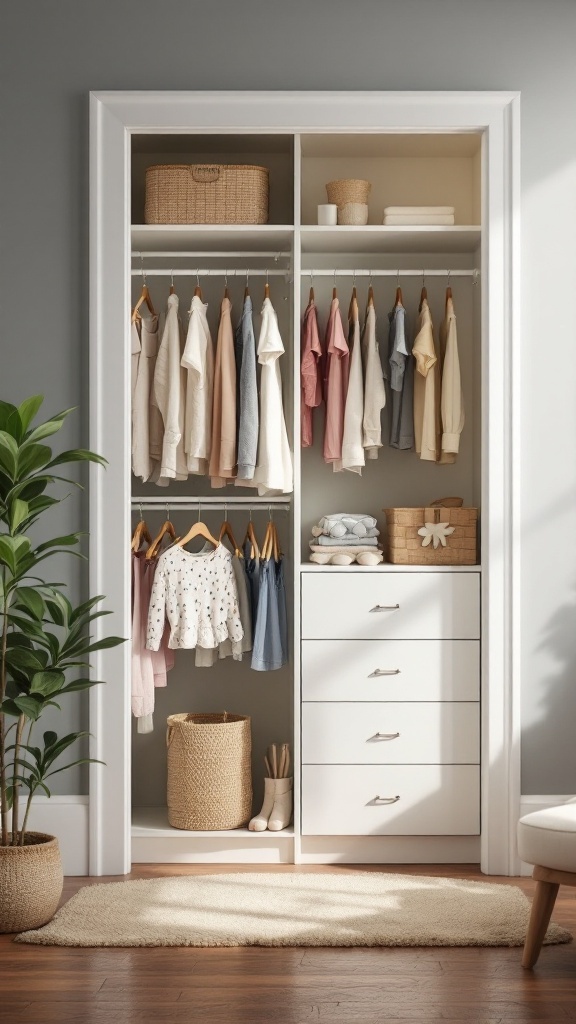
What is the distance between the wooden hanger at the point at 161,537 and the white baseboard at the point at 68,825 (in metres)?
0.89

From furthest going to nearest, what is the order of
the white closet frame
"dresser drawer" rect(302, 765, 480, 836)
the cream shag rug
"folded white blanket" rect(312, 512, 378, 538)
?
1. "folded white blanket" rect(312, 512, 378, 538)
2. "dresser drawer" rect(302, 765, 480, 836)
3. the white closet frame
4. the cream shag rug

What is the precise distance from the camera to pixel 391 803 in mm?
3527

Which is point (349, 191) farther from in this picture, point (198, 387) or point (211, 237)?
point (198, 387)


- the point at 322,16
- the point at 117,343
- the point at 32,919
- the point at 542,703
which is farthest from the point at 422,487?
the point at 32,919

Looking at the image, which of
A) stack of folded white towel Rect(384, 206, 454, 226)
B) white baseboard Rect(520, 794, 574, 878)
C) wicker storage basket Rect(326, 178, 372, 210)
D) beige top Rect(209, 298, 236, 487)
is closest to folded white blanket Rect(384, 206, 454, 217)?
stack of folded white towel Rect(384, 206, 454, 226)

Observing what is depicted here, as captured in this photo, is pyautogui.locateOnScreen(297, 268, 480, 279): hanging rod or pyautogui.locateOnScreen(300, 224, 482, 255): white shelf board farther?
pyautogui.locateOnScreen(297, 268, 480, 279): hanging rod

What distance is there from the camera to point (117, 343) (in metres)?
3.43

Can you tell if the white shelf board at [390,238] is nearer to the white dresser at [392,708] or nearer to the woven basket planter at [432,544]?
the woven basket planter at [432,544]

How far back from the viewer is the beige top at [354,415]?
3.79m

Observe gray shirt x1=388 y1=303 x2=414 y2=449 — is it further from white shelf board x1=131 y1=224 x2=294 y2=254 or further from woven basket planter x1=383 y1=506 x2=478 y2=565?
white shelf board x1=131 y1=224 x2=294 y2=254

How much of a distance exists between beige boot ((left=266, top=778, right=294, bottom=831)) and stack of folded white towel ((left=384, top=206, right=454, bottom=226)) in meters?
2.04

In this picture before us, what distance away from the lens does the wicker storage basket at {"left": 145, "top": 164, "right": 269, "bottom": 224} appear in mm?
3639

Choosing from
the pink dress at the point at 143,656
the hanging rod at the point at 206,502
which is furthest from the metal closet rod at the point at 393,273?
the pink dress at the point at 143,656

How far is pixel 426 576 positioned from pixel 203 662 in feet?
2.90
